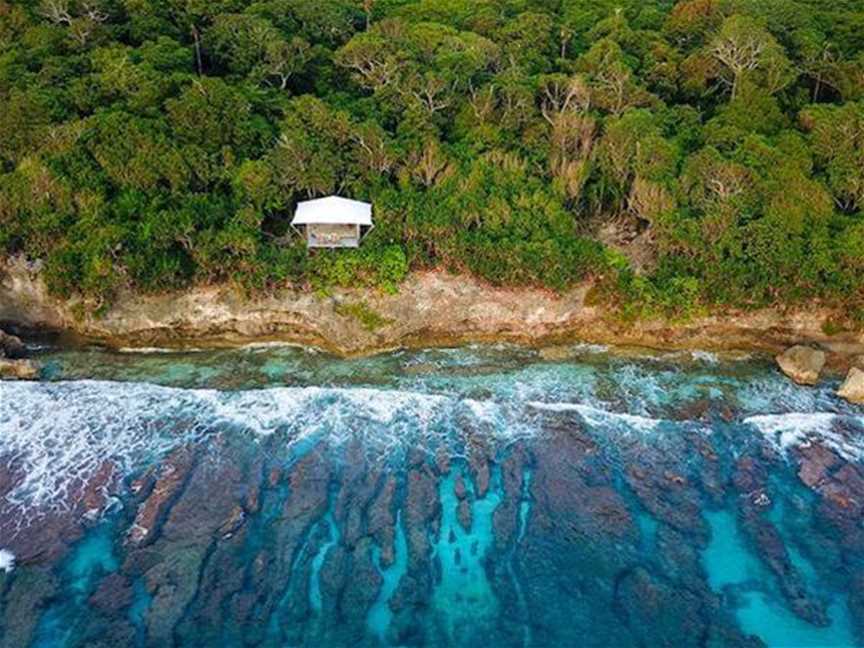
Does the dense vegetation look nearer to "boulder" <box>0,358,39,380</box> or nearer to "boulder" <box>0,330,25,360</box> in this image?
"boulder" <box>0,330,25,360</box>

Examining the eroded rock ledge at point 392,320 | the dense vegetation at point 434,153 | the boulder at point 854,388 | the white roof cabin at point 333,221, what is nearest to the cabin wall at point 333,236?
the white roof cabin at point 333,221

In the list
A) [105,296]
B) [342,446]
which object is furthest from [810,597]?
[105,296]

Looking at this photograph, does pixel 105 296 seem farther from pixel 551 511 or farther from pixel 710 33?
pixel 710 33

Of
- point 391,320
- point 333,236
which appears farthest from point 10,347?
point 391,320

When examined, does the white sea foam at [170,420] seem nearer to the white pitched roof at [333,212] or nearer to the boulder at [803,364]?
the white pitched roof at [333,212]

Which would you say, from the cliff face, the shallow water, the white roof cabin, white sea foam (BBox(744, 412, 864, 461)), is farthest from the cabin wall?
white sea foam (BBox(744, 412, 864, 461))

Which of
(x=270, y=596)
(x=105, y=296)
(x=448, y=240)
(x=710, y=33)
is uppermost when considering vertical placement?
(x=710, y=33)
